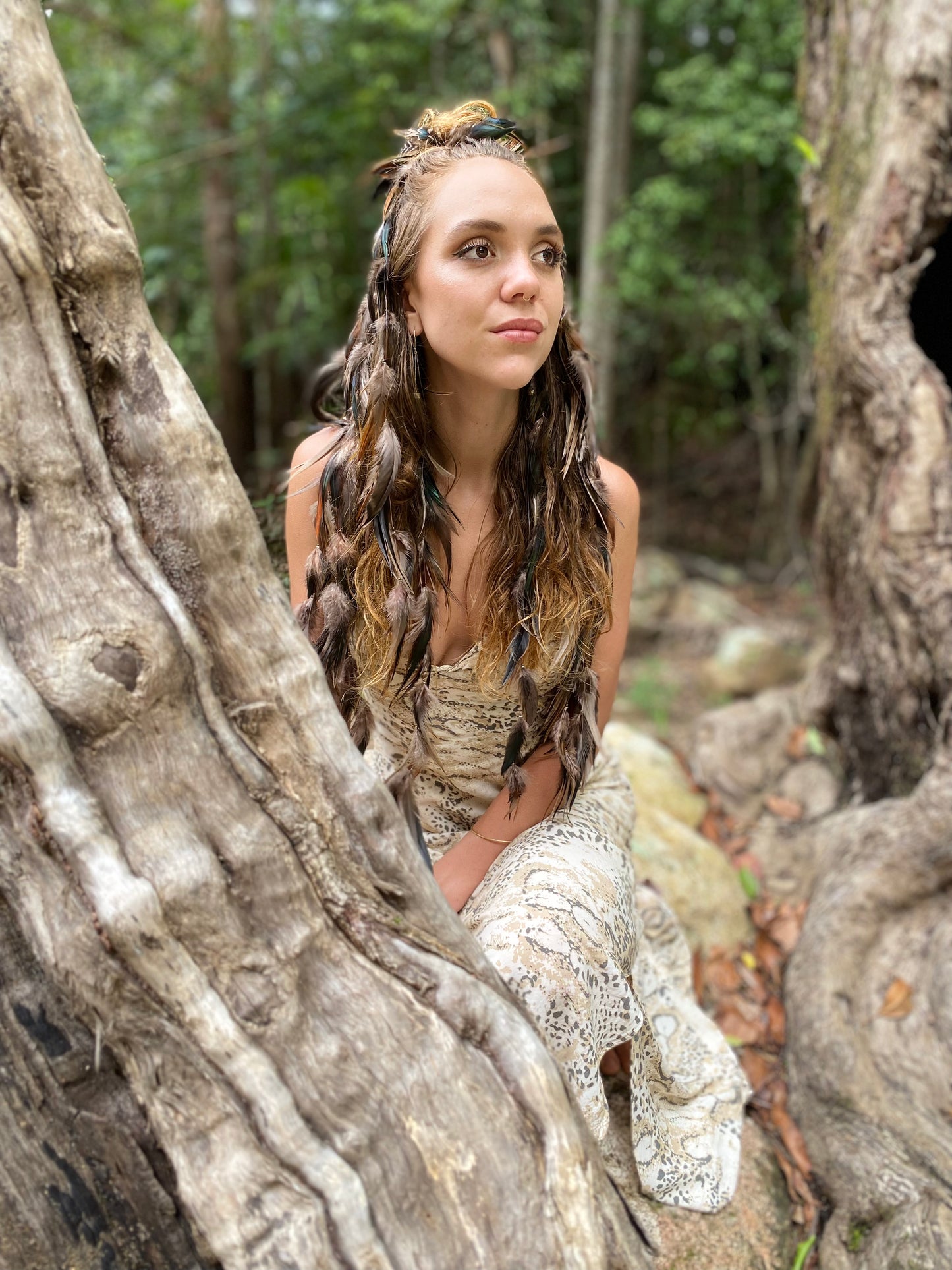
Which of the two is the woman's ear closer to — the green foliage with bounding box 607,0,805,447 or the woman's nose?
the woman's nose

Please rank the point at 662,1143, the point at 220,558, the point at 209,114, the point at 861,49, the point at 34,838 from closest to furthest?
the point at 34,838 → the point at 220,558 → the point at 662,1143 → the point at 861,49 → the point at 209,114

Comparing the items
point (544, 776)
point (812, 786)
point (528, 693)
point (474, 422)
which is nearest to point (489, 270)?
point (474, 422)

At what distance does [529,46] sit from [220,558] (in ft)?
22.1

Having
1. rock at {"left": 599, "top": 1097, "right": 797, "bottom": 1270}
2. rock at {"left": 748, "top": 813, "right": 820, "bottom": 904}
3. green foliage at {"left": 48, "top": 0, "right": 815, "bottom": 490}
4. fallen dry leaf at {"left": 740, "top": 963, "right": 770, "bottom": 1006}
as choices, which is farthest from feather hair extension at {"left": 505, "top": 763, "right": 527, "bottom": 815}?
green foliage at {"left": 48, "top": 0, "right": 815, "bottom": 490}

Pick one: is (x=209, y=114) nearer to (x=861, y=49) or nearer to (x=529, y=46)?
(x=529, y=46)

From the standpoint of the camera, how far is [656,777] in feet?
13.0

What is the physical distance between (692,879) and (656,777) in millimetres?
693

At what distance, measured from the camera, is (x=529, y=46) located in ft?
22.5

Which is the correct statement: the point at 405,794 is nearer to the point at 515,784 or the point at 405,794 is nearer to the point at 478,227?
the point at 515,784

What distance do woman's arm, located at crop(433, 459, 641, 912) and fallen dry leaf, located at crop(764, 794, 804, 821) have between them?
1949mm

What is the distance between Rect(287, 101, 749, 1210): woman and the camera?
1830mm

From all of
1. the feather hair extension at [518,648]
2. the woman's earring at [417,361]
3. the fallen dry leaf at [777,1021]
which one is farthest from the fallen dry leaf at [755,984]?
the woman's earring at [417,361]

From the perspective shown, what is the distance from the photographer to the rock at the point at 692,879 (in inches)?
126

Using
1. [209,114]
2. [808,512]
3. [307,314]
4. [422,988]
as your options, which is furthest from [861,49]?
[307,314]
